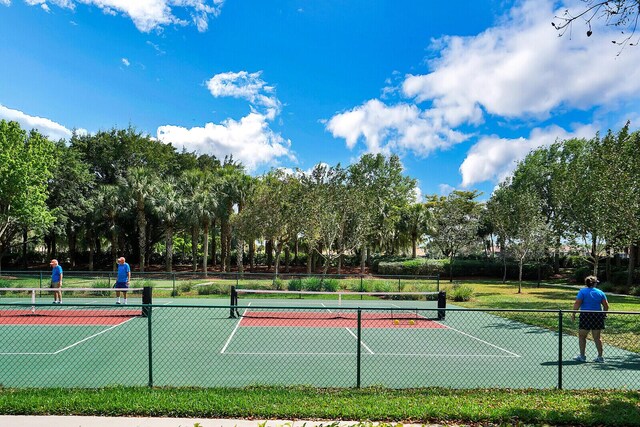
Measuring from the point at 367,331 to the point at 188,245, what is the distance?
6167 cm

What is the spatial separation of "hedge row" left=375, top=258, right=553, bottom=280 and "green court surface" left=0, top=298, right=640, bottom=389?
31.1 meters

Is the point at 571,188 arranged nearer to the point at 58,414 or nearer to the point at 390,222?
the point at 390,222

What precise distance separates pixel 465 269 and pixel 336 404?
45.2 metres

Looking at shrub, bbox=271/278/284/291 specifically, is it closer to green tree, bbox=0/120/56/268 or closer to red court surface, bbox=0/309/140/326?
red court surface, bbox=0/309/140/326

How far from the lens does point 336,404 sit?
6.37 meters

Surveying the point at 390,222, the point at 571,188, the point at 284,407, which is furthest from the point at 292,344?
the point at 390,222

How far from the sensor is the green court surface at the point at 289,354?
819 cm

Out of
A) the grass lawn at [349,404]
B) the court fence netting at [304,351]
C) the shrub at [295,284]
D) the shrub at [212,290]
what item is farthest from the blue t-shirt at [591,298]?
the shrub at [212,290]

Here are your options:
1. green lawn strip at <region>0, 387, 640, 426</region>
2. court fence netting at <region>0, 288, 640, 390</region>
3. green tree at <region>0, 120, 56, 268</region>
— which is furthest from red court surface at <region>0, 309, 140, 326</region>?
green tree at <region>0, 120, 56, 268</region>

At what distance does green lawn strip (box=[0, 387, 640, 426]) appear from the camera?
19.6ft

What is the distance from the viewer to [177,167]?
58594 millimetres

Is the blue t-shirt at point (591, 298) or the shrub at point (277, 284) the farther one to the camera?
the shrub at point (277, 284)

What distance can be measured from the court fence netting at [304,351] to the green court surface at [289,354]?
3cm

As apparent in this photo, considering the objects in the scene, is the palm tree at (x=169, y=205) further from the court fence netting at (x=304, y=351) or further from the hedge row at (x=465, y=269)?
the court fence netting at (x=304, y=351)
